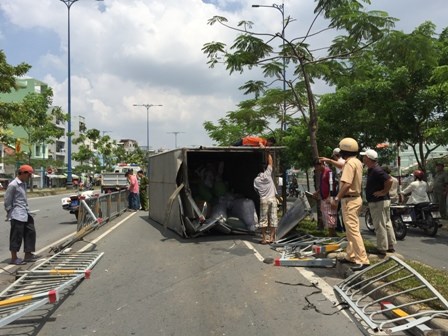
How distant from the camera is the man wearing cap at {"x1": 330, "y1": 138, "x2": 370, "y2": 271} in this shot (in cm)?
700

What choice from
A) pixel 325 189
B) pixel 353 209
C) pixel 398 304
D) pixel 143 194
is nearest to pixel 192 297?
pixel 398 304

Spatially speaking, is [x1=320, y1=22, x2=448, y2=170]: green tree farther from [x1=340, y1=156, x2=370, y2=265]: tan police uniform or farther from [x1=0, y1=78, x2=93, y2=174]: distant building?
[x1=0, y1=78, x2=93, y2=174]: distant building

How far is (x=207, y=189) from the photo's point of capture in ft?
42.7

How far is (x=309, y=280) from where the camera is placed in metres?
6.81

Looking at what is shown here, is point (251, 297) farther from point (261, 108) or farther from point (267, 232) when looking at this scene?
point (261, 108)

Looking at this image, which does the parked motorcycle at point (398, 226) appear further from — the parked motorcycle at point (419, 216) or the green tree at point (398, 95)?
the green tree at point (398, 95)

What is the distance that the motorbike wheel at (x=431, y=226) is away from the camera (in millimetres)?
11828

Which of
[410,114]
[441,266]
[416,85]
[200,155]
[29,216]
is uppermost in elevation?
[416,85]

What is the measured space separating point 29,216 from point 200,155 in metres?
6.03

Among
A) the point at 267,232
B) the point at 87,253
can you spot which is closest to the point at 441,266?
the point at 267,232

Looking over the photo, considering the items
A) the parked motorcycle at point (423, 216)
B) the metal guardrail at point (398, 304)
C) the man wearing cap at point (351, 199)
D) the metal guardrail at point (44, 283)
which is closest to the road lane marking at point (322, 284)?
the metal guardrail at point (398, 304)

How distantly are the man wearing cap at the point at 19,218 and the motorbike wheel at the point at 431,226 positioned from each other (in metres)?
9.42

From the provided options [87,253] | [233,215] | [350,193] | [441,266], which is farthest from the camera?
[233,215]

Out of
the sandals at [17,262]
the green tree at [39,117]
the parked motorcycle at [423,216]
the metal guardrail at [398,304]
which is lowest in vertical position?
the sandals at [17,262]
